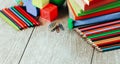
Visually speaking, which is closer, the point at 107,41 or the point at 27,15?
the point at 107,41

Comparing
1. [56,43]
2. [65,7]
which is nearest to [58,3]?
[65,7]

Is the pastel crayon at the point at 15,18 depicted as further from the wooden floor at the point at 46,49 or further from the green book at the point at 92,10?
the green book at the point at 92,10

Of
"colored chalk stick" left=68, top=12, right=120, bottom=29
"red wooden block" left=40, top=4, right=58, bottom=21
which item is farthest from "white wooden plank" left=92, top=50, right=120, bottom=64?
"red wooden block" left=40, top=4, right=58, bottom=21

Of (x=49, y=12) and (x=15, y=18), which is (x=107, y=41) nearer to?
(x=49, y=12)

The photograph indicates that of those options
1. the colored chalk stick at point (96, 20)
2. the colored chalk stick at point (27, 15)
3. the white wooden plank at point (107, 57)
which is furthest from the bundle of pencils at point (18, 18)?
the white wooden plank at point (107, 57)

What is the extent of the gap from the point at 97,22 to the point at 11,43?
11.4 inches

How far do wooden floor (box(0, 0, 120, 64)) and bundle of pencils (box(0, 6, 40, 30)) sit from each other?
2 centimetres

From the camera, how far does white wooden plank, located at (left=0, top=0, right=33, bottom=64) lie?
684 millimetres

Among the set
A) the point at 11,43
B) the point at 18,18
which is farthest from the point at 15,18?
the point at 11,43

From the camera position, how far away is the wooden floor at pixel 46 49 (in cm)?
67

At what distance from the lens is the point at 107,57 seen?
68 cm

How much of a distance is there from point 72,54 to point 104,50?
0.10 metres

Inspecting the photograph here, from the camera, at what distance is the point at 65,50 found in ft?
2.31

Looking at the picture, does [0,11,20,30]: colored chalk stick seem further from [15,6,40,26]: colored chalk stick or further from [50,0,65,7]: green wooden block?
[50,0,65,7]: green wooden block
